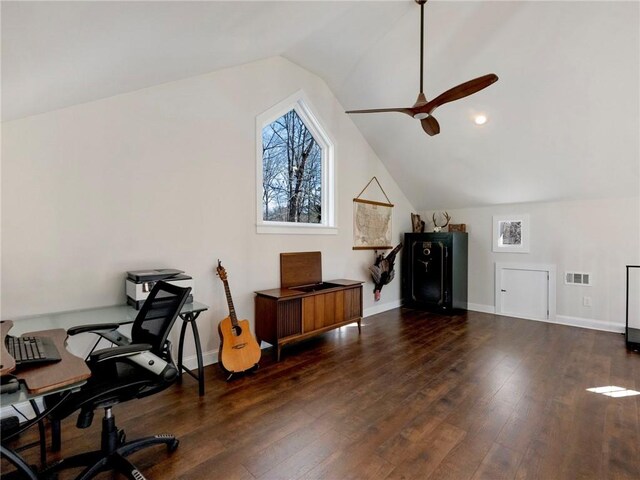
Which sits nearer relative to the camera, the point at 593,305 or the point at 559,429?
the point at 559,429

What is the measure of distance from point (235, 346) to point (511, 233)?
14.5 ft

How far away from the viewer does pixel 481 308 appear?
17.1 ft

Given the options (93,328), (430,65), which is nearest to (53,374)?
(93,328)

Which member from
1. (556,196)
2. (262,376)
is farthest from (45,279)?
(556,196)

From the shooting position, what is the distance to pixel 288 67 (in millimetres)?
3748

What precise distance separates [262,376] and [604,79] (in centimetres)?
429

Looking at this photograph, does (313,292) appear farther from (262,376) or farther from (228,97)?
(228,97)

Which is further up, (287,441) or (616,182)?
(616,182)

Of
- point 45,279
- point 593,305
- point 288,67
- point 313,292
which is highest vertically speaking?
point 288,67

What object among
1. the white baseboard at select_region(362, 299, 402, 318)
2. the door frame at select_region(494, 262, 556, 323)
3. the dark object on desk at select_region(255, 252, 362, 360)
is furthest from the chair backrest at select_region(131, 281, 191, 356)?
the door frame at select_region(494, 262, 556, 323)

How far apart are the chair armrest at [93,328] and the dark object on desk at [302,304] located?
147 centimetres

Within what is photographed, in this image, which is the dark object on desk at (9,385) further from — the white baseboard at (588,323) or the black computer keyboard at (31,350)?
the white baseboard at (588,323)

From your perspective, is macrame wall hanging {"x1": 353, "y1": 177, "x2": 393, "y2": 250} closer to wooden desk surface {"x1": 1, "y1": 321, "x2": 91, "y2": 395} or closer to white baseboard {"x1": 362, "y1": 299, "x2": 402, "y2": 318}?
white baseboard {"x1": 362, "y1": 299, "x2": 402, "y2": 318}

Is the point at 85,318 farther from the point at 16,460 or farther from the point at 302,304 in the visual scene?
the point at 302,304
